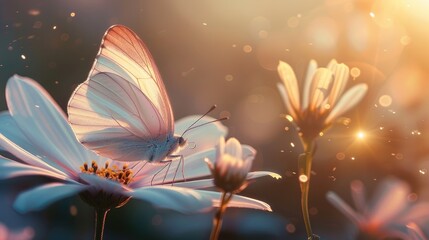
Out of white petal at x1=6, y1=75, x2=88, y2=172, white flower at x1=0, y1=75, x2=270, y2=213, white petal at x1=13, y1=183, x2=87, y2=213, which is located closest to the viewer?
white petal at x1=13, y1=183, x2=87, y2=213

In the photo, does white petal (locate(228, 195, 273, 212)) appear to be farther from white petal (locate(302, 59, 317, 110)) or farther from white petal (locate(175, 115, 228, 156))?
white petal (locate(175, 115, 228, 156))

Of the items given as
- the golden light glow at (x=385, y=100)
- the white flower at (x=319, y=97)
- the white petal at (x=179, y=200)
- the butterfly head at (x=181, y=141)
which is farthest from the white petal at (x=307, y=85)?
the golden light glow at (x=385, y=100)

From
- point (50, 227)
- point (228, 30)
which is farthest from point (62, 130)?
point (228, 30)

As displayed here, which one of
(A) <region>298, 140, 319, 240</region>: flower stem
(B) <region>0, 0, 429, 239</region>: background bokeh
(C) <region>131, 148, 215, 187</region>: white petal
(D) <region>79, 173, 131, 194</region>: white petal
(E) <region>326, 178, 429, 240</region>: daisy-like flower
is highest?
(A) <region>298, 140, 319, 240</region>: flower stem

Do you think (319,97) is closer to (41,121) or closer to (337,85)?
(337,85)

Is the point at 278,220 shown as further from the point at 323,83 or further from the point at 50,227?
the point at 323,83

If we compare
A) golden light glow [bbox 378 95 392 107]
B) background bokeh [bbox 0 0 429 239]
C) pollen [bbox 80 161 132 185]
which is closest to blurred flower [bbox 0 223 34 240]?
background bokeh [bbox 0 0 429 239]
